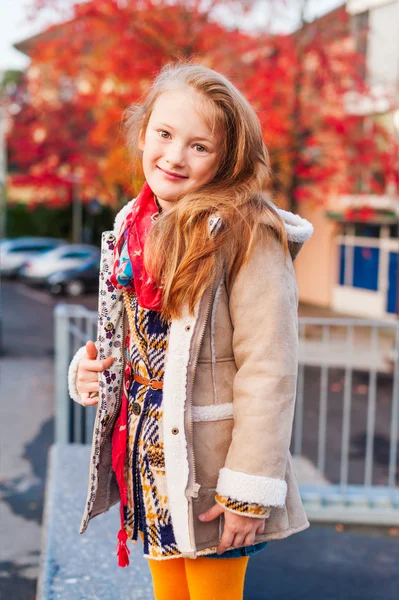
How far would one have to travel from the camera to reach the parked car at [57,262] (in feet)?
76.4

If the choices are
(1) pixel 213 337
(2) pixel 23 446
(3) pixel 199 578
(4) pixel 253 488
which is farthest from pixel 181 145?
(2) pixel 23 446

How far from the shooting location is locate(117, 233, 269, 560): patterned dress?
5.98ft

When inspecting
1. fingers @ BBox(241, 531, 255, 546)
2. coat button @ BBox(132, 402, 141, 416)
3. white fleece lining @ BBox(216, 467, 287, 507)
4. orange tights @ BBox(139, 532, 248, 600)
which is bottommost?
orange tights @ BBox(139, 532, 248, 600)

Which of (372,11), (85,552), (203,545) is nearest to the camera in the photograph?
(203,545)

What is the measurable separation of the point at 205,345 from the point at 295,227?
39 cm

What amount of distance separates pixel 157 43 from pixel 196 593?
1076 cm

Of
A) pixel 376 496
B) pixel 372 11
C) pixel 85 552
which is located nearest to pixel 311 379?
pixel 376 496

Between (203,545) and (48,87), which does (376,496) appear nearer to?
(203,545)

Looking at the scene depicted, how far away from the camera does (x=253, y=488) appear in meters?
1.68

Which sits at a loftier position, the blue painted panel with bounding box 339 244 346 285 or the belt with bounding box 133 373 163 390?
the blue painted panel with bounding box 339 244 346 285

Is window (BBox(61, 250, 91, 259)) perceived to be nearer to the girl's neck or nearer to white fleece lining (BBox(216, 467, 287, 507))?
the girl's neck

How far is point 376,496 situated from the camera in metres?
4.94

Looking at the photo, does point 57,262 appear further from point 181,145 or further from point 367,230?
point 181,145

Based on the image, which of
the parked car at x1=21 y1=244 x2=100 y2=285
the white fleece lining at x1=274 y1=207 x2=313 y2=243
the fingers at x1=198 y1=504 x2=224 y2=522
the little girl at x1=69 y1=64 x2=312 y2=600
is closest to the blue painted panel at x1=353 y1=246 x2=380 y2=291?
the parked car at x1=21 y1=244 x2=100 y2=285
